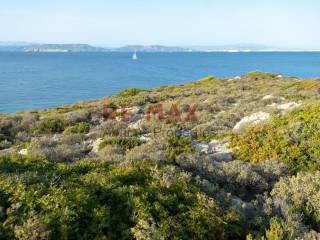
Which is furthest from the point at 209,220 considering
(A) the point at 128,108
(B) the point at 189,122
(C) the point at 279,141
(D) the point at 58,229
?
Result: (A) the point at 128,108

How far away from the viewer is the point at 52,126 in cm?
1681

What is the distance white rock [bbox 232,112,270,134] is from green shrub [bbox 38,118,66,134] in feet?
24.7

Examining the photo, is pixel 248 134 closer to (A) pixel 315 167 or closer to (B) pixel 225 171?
(A) pixel 315 167

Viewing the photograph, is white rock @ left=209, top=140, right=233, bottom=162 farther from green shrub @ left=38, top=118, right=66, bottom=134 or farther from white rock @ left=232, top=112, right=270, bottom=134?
green shrub @ left=38, top=118, right=66, bottom=134

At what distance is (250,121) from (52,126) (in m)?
8.38

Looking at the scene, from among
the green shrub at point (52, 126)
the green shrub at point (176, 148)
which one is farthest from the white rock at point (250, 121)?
the green shrub at point (52, 126)

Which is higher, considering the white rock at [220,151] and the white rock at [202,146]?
the white rock at [220,151]

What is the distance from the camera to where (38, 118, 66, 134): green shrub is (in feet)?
54.2

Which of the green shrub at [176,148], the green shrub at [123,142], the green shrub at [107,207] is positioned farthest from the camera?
the green shrub at [123,142]

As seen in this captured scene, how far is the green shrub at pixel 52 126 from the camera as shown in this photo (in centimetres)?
1652

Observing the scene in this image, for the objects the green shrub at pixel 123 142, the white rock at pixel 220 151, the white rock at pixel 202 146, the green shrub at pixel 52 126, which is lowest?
the green shrub at pixel 52 126

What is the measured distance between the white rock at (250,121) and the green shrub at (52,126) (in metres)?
7.52
